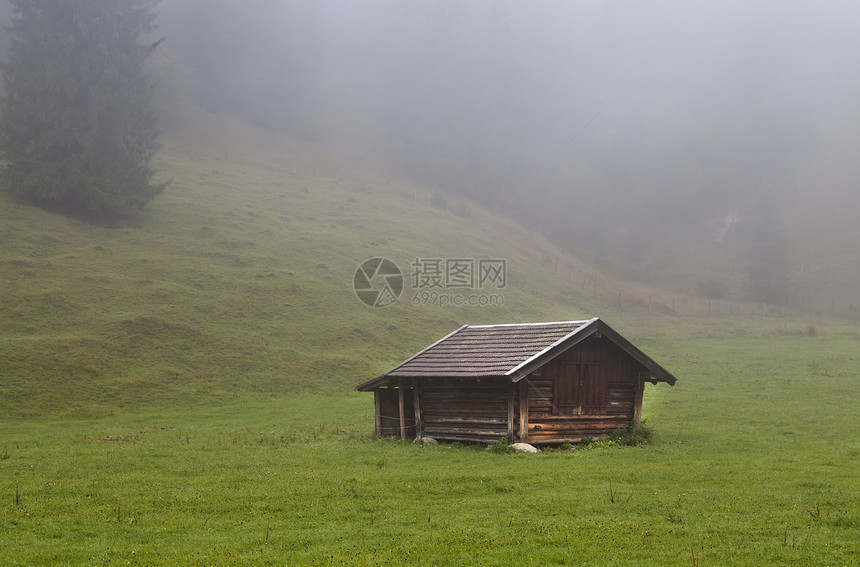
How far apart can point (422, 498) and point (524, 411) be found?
7.59 meters

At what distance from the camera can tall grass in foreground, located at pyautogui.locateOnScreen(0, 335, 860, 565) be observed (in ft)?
35.1

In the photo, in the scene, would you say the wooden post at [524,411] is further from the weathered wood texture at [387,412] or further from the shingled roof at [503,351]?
the weathered wood texture at [387,412]

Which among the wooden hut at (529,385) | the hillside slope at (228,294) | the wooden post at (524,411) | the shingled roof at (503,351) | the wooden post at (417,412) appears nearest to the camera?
the shingled roof at (503,351)

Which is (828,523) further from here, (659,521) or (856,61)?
(856,61)

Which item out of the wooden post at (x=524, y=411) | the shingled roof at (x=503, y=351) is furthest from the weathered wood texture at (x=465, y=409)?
the shingled roof at (x=503, y=351)

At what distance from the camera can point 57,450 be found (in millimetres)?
22891

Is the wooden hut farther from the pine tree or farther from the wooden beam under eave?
the pine tree

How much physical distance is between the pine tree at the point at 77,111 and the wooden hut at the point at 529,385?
51.4m

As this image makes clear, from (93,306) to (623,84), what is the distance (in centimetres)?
17405

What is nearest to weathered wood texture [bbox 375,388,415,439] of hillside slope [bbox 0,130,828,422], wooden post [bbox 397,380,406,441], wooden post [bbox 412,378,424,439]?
wooden post [bbox 397,380,406,441]

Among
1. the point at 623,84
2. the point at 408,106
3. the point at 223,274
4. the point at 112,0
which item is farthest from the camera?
the point at 623,84

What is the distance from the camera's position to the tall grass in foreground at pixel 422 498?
421 inches

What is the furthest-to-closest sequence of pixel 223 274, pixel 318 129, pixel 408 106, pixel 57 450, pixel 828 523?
pixel 408 106
pixel 318 129
pixel 223 274
pixel 57 450
pixel 828 523

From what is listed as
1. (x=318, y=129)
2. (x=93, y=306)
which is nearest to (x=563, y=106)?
(x=318, y=129)
